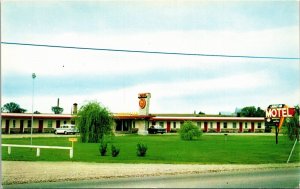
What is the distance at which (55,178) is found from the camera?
12836 mm

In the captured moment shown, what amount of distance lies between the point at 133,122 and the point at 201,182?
171 ft

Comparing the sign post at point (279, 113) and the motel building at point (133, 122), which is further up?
the sign post at point (279, 113)

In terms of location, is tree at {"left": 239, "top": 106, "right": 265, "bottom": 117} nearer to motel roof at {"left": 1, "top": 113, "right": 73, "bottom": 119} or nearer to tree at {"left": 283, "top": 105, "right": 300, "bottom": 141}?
motel roof at {"left": 1, "top": 113, "right": 73, "bottom": 119}

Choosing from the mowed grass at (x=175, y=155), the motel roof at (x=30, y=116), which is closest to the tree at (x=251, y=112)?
the motel roof at (x=30, y=116)

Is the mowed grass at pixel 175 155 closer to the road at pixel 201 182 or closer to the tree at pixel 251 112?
the road at pixel 201 182

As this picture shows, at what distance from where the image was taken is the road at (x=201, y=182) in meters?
11.6

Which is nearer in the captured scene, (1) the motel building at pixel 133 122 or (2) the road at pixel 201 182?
(2) the road at pixel 201 182

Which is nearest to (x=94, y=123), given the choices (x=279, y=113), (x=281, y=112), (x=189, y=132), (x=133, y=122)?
(x=189, y=132)

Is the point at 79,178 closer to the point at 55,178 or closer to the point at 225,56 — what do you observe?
the point at 55,178

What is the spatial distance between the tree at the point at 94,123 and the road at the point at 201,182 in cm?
2159

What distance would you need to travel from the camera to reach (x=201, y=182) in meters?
12.4

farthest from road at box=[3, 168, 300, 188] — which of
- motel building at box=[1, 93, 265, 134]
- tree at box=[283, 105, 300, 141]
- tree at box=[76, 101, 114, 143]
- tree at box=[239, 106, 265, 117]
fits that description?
tree at box=[239, 106, 265, 117]

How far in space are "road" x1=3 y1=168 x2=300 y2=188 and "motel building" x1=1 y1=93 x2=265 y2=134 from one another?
105ft

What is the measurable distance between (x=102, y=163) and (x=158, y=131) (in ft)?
139
